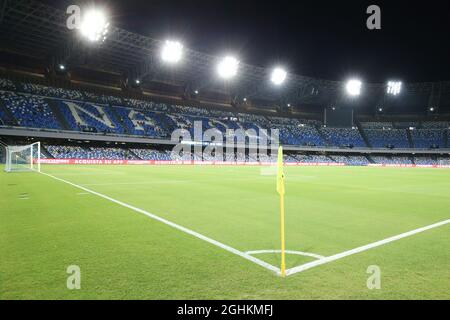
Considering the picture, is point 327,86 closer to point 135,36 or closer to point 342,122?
point 342,122

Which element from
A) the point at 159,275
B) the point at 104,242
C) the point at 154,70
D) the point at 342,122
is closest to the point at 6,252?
the point at 104,242

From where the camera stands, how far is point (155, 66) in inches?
2164

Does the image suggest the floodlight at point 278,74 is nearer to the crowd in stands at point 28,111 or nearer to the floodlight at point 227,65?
the floodlight at point 227,65

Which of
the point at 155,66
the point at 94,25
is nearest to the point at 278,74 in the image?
the point at 155,66

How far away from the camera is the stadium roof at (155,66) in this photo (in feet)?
134

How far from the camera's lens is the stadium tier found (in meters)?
48.2

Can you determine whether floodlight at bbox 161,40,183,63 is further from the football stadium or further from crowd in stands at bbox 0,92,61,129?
crowd in stands at bbox 0,92,61,129

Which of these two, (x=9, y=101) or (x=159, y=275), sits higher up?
(x=9, y=101)

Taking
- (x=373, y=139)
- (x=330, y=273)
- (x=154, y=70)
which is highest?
(x=154, y=70)

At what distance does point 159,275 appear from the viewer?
4250 millimetres

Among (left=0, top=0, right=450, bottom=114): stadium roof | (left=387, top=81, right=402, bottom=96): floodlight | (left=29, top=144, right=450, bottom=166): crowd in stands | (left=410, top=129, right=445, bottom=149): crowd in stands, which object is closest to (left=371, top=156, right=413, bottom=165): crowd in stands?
(left=29, top=144, right=450, bottom=166): crowd in stands

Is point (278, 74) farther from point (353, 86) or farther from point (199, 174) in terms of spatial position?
point (199, 174)

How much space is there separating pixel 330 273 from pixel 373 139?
9086 cm

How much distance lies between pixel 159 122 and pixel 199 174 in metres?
37.0
